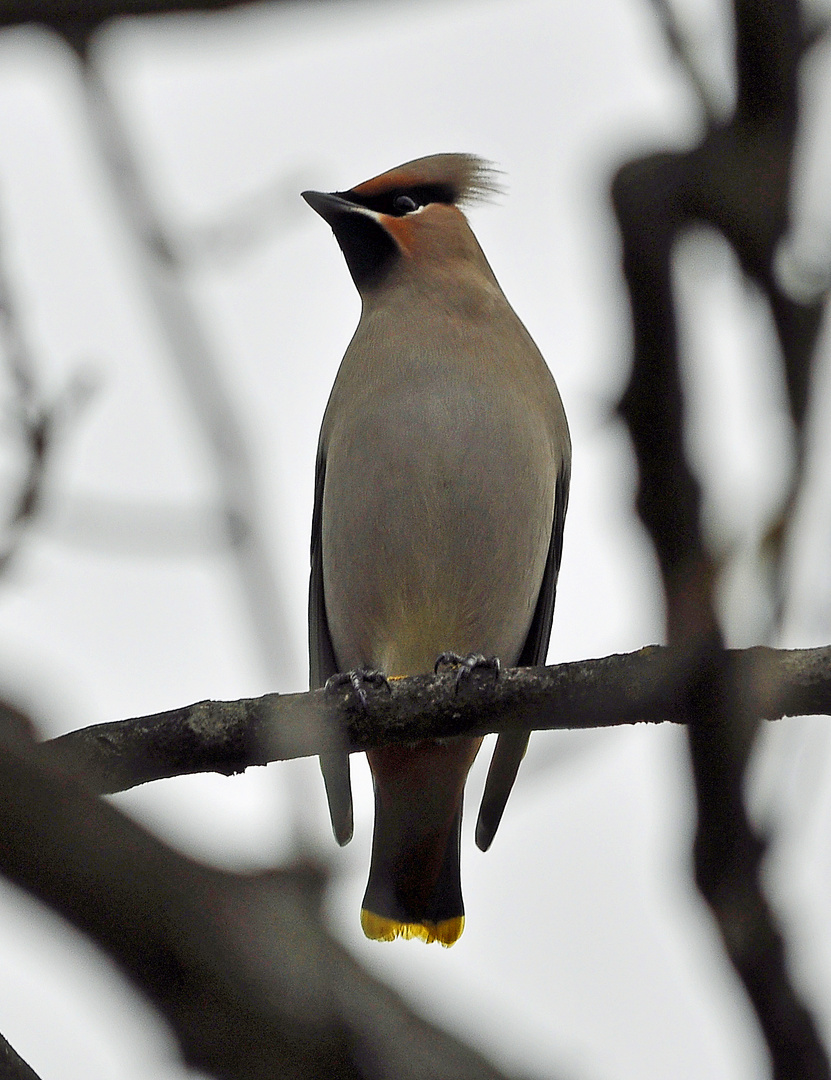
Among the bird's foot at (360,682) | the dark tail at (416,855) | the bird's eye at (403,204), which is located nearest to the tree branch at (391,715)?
the bird's foot at (360,682)

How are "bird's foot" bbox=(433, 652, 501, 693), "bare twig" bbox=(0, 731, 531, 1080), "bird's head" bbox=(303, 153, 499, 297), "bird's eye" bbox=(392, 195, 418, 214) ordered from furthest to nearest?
"bird's eye" bbox=(392, 195, 418, 214) < "bird's head" bbox=(303, 153, 499, 297) < "bird's foot" bbox=(433, 652, 501, 693) < "bare twig" bbox=(0, 731, 531, 1080)

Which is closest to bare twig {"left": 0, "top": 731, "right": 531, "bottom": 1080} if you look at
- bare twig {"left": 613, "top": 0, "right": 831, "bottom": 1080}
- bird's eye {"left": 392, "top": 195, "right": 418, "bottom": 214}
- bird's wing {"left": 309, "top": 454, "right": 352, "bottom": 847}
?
bare twig {"left": 613, "top": 0, "right": 831, "bottom": 1080}

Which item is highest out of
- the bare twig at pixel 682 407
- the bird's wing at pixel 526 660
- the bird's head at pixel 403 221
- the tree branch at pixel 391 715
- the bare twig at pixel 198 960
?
the bird's head at pixel 403 221

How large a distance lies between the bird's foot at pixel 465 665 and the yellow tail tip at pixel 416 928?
100cm

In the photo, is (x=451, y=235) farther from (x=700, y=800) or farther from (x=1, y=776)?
(x=1, y=776)

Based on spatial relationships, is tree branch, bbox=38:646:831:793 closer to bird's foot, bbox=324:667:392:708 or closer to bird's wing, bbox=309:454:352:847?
bird's foot, bbox=324:667:392:708

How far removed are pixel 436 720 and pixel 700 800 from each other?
6.46 feet

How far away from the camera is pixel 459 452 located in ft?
15.4

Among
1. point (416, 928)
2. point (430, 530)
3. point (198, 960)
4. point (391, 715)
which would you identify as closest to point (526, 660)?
point (430, 530)

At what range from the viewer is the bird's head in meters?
5.48

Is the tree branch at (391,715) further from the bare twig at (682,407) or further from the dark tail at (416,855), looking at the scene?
the dark tail at (416,855)

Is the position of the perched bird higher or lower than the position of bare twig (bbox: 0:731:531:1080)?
higher

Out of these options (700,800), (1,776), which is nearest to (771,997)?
(700,800)

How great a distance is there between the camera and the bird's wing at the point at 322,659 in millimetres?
5016
